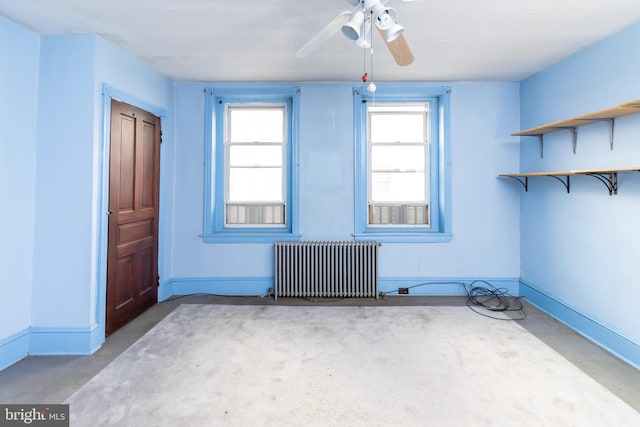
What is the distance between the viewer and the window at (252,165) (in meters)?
4.01

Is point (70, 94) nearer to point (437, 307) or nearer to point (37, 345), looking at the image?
point (37, 345)

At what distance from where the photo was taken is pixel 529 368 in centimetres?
229

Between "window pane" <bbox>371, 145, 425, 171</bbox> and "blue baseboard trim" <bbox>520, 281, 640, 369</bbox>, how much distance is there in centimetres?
193

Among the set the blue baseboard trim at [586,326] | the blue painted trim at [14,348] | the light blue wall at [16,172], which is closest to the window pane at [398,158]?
the blue baseboard trim at [586,326]

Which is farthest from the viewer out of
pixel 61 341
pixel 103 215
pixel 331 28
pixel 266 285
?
pixel 266 285

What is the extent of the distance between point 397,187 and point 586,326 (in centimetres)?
228

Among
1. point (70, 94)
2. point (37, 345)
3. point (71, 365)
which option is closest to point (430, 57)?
point (70, 94)

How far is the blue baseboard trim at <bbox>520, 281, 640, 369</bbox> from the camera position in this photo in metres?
2.44

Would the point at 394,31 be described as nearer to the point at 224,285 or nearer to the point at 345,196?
the point at 345,196

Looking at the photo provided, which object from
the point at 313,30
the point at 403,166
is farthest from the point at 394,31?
the point at 403,166

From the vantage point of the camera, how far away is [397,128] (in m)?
4.08

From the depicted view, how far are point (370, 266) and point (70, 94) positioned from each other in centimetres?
329

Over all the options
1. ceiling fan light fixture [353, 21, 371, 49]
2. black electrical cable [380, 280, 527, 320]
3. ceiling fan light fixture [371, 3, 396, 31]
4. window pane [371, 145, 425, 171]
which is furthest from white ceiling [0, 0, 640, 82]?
black electrical cable [380, 280, 527, 320]

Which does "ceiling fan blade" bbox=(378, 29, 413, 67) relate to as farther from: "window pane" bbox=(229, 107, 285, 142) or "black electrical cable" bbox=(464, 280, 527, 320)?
"black electrical cable" bbox=(464, 280, 527, 320)
